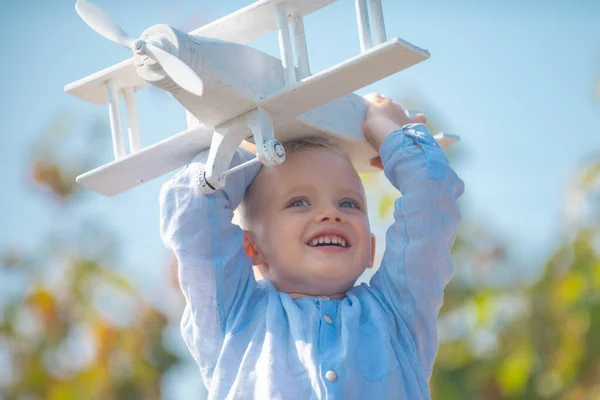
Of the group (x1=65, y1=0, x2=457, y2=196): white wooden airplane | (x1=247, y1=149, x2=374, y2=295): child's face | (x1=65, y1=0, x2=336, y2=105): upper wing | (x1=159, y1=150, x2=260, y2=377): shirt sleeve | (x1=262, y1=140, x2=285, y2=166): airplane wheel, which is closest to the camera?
(x1=65, y1=0, x2=457, y2=196): white wooden airplane

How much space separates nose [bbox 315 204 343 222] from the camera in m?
3.03

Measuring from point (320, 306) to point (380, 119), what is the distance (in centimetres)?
66

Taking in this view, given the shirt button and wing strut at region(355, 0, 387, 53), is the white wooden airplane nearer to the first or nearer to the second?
wing strut at region(355, 0, 387, 53)

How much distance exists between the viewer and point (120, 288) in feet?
28.1

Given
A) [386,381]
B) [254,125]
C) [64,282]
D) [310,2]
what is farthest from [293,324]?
[64,282]


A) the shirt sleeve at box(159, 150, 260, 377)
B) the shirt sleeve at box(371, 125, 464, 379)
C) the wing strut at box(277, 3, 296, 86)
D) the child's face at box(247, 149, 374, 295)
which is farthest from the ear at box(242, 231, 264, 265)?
the wing strut at box(277, 3, 296, 86)

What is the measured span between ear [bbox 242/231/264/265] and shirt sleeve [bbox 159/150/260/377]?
13 cm

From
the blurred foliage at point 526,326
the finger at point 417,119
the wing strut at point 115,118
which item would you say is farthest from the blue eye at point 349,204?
the blurred foliage at point 526,326

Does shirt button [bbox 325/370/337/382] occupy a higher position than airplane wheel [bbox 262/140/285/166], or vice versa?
airplane wheel [bbox 262/140/285/166]

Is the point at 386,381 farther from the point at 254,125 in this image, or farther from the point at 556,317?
the point at 556,317

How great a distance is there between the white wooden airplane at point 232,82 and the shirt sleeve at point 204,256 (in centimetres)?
9

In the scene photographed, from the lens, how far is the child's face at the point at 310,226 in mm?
3025

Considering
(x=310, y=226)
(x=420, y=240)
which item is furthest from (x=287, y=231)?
(x=420, y=240)

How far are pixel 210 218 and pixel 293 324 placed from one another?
0.38 metres
